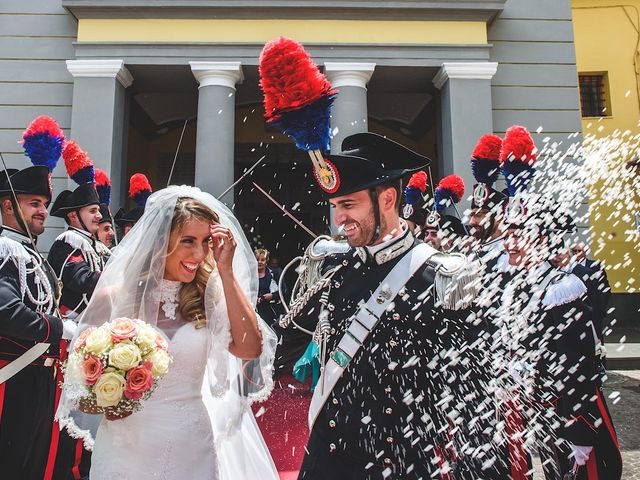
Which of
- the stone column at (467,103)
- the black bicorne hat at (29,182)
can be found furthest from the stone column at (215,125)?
the black bicorne hat at (29,182)

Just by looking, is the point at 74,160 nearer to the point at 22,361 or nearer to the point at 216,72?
the point at 22,361

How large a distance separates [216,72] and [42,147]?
640cm

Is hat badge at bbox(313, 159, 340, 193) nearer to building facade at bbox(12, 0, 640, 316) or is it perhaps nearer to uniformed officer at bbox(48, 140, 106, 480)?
uniformed officer at bbox(48, 140, 106, 480)

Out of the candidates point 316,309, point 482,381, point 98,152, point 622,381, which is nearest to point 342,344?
point 316,309

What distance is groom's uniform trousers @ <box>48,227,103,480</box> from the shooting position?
387 cm

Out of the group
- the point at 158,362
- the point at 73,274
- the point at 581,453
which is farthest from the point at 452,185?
the point at 158,362

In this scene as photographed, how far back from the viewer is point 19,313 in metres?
3.11

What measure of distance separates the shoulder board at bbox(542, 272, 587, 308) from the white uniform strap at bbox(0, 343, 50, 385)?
11.2 feet

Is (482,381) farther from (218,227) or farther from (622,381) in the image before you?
(622,381)

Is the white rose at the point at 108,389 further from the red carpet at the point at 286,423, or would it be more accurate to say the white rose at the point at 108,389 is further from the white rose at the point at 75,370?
the red carpet at the point at 286,423

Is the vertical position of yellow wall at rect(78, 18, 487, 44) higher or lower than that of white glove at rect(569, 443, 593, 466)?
higher

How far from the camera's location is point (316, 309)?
2520 mm

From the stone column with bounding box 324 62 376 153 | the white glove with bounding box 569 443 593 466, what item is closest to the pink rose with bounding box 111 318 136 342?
the white glove with bounding box 569 443 593 466

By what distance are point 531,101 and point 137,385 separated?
35.3ft
